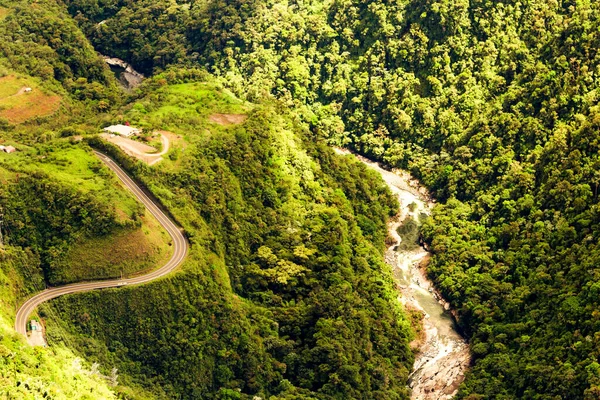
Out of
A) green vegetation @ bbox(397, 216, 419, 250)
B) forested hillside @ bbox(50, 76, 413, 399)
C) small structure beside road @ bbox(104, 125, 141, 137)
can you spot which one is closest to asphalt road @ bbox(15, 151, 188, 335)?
forested hillside @ bbox(50, 76, 413, 399)

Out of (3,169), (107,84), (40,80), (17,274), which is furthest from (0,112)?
(17,274)

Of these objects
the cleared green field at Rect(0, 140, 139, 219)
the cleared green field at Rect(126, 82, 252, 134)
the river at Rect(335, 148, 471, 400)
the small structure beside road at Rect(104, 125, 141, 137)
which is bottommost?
the river at Rect(335, 148, 471, 400)

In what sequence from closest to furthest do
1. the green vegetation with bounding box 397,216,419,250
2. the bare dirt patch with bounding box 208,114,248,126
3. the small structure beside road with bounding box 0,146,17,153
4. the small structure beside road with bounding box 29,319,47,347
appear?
the small structure beside road with bounding box 29,319,47,347 < the small structure beside road with bounding box 0,146,17,153 < the bare dirt patch with bounding box 208,114,248,126 < the green vegetation with bounding box 397,216,419,250

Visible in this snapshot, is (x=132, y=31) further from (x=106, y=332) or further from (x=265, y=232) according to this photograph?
(x=106, y=332)

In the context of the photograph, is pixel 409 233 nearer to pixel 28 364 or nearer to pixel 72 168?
pixel 72 168

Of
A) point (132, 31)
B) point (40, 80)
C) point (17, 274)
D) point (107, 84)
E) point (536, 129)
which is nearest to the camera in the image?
point (17, 274)

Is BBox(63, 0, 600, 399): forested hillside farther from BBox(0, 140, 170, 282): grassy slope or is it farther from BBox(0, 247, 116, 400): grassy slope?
BBox(0, 247, 116, 400): grassy slope
